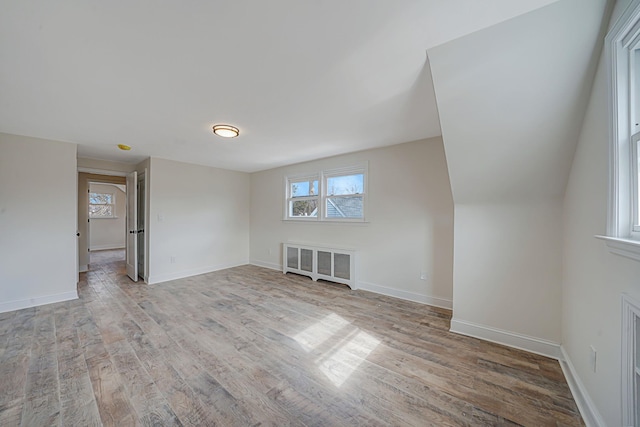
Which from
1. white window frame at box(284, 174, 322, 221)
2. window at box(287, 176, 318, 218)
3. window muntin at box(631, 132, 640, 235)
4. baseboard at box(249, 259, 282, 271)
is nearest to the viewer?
window muntin at box(631, 132, 640, 235)

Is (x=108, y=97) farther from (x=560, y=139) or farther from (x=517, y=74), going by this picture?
(x=560, y=139)

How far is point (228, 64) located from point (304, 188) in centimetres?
335

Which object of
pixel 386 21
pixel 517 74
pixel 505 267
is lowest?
pixel 505 267

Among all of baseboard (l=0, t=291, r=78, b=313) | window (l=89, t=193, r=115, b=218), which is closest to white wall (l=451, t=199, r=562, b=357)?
baseboard (l=0, t=291, r=78, b=313)

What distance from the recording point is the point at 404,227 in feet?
11.5

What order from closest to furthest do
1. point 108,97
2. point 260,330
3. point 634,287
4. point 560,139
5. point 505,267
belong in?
point 634,287
point 560,139
point 108,97
point 505,267
point 260,330

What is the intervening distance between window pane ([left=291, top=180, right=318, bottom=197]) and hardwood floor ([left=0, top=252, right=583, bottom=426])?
2381mm

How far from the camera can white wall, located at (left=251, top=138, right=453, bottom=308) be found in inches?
125

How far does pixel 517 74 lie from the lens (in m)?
1.56

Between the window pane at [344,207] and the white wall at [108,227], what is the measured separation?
8.69m

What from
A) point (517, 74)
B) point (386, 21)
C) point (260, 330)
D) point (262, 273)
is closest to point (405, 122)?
point (517, 74)

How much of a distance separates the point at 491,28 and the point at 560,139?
1.11m

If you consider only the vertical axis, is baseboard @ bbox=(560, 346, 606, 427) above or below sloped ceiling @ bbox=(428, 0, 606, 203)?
below

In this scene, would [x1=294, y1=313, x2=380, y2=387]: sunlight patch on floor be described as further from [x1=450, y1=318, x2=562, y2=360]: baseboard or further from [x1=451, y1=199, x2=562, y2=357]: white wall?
[x1=451, y1=199, x2=562, y2=357]: white wall
